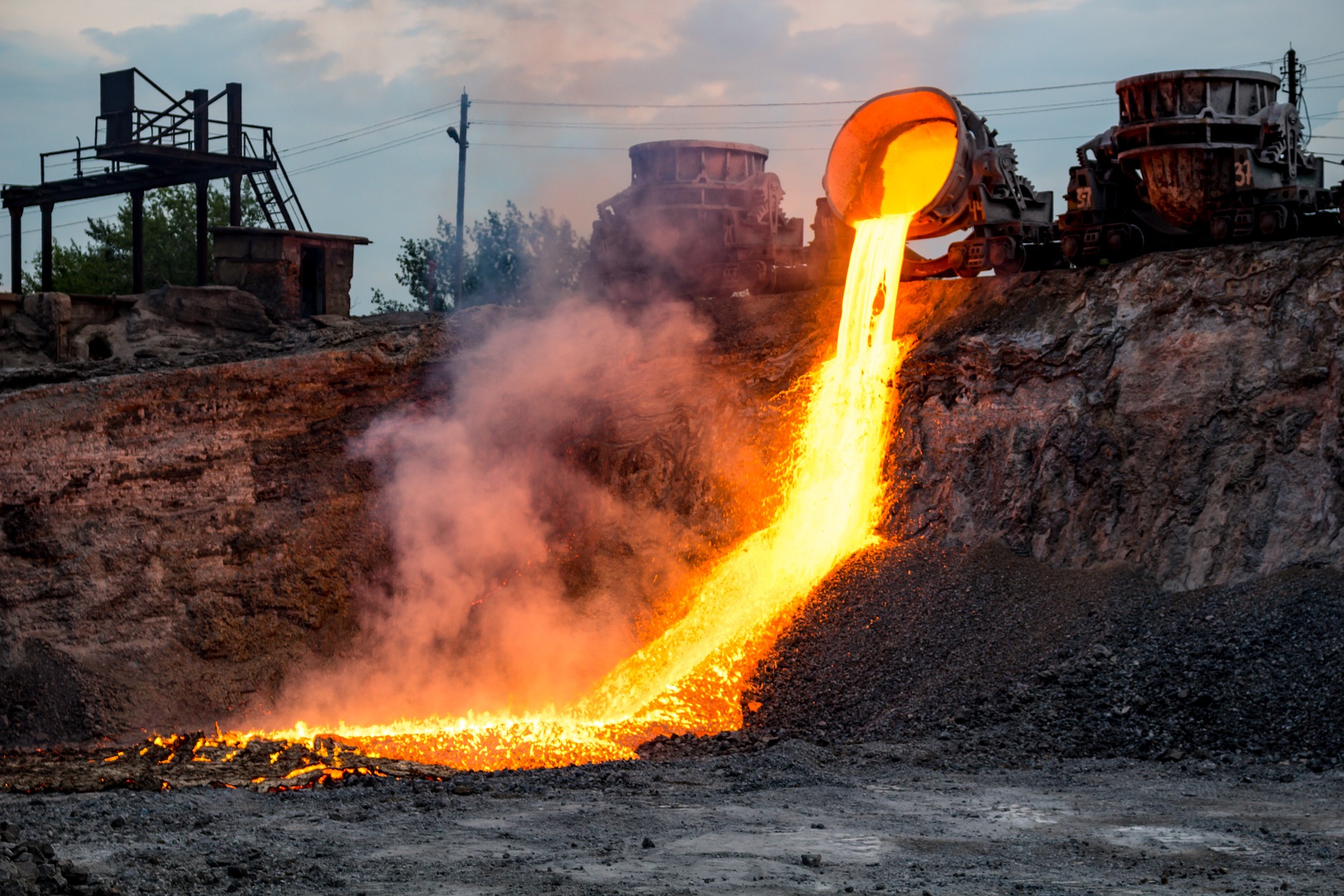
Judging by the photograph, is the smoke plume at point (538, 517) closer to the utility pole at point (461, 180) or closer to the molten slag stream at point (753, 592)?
the molten slag stream at point (753, 592)

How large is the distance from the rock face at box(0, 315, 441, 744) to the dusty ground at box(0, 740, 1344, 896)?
3.61 meters

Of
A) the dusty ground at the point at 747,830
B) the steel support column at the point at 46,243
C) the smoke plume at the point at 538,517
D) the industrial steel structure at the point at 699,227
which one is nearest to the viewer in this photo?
the dusty ground at the point at 747,830

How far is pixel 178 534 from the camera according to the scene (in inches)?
566

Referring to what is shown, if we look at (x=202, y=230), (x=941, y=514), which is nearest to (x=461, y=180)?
(x=202, y=230)

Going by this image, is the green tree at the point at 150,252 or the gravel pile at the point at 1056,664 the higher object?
the green tree at the point at 150,252

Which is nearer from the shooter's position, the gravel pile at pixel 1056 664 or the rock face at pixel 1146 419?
the gravel pile at pixel 1056 664

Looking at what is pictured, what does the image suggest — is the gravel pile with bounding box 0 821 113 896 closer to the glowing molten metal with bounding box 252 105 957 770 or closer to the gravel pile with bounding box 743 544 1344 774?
the glowing molten metal with bounding box 252 105 957 770

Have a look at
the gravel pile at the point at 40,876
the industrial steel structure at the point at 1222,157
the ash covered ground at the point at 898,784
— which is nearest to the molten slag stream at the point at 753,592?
the ash covered ground at the point at 898,784

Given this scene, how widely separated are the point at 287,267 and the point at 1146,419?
12207 mm

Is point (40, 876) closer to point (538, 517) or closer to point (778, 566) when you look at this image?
point (778, 566)

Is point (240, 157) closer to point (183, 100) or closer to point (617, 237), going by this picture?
point (183, 100)

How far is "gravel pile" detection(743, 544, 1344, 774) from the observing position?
10445 millimetres

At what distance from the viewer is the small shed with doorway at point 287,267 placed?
20.2 meters

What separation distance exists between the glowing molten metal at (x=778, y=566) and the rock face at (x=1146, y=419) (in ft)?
1.71
